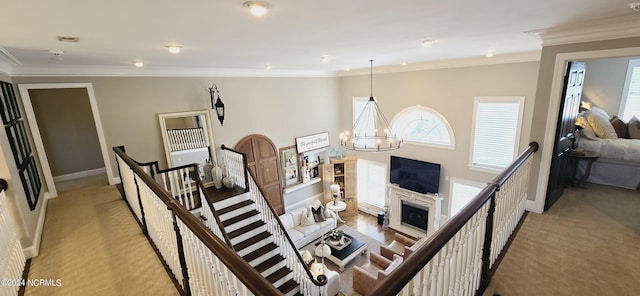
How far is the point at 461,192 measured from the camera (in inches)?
258

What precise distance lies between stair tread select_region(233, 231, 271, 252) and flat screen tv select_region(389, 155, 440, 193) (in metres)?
4.20

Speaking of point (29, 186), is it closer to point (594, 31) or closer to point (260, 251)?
point (260, 251)

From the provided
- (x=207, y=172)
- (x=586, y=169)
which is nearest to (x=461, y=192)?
(x=586, y=169)

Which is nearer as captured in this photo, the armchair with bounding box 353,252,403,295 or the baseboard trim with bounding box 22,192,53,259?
the baseboard trim with bounding box 22,192,53,259

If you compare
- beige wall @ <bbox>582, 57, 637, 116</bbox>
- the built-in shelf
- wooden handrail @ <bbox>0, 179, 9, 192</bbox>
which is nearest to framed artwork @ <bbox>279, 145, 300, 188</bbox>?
the built-in shelf

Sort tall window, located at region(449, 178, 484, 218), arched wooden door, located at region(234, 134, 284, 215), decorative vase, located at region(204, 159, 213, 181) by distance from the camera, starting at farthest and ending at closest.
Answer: arched wooden door, located at region(234, 134, 284, 215) < tall window, located at region(449, 178, 484, 218) < decorative vase, located at region(204, 159, 213, 181)

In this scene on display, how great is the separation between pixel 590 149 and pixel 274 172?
21.5 ft

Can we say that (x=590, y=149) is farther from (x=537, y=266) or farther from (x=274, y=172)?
(x=274, y=172)

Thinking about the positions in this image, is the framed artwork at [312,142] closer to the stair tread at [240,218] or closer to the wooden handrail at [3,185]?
the stair tread at [240,218]

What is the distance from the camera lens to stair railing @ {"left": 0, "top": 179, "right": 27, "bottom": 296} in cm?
196

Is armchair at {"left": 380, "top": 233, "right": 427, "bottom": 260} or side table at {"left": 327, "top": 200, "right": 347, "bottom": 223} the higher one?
side table at {"left": 327, "top": 200, "right": 347, "bottom": 223}

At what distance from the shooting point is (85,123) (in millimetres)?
5969

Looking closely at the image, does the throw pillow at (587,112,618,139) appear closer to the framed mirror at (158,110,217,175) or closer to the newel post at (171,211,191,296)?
the newel post at (171,211,191,296)

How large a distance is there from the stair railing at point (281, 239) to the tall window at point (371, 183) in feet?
13.8
